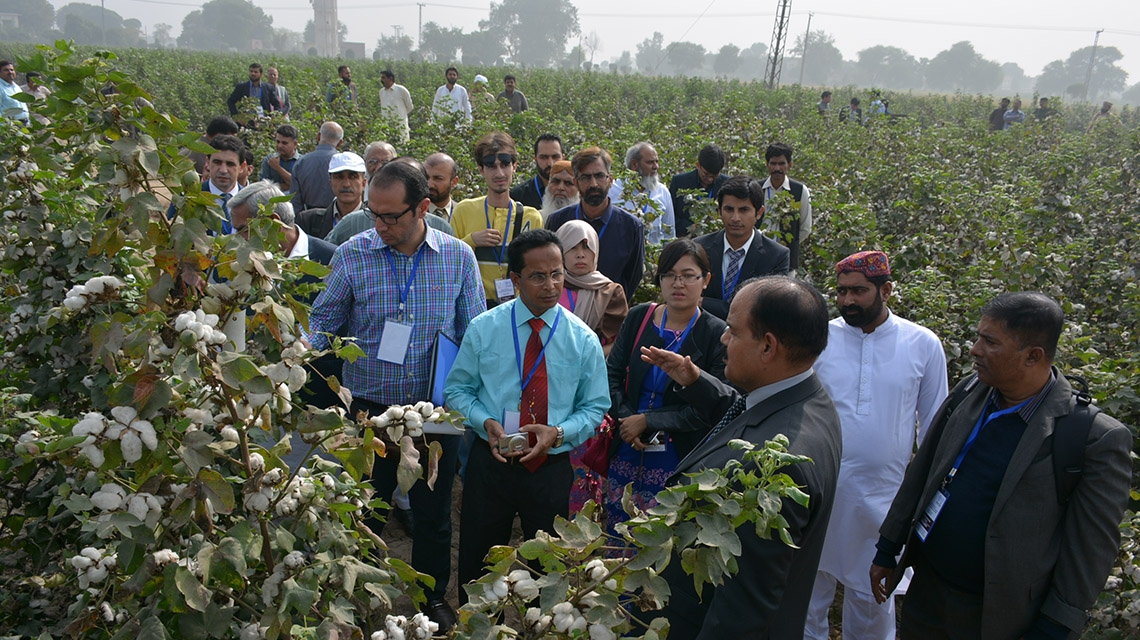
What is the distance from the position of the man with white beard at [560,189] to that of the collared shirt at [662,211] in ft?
1.76

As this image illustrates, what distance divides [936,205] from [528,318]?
5.78 m

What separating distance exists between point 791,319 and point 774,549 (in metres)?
0.67

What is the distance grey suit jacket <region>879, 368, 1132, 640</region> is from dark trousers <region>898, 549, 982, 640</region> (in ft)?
0.48

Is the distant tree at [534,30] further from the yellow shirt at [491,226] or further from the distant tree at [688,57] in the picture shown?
the yellow shirt at [491,226]

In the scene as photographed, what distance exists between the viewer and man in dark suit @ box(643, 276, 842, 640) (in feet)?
6.57

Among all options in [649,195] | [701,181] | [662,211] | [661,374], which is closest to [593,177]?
[662,211]

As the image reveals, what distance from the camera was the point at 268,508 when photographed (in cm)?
184

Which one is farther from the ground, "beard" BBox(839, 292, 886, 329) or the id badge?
"beard" BBox(839, 292, 886, 329)

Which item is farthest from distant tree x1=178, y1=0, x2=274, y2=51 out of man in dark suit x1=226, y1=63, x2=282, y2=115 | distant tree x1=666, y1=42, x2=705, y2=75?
man in dark suit x1=226, y1=63, x2=282, y2=115

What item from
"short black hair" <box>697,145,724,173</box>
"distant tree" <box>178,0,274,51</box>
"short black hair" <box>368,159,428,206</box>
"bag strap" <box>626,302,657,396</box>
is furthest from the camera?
"distant tree" <box>178,0,274,51</box>

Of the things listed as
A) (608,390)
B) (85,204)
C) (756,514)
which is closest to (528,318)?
(608,390)

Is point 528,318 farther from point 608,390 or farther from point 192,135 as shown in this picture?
point 192,135

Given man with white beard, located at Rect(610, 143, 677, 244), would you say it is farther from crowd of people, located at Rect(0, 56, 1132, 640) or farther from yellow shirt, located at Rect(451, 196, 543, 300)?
yellow shirt, located at Rect(451, 196, 543, 300)

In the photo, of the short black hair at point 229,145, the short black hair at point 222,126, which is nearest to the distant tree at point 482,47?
the short black hair at point 222,126
